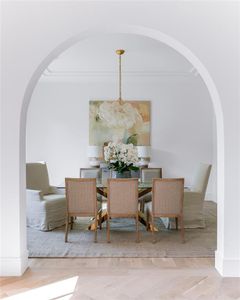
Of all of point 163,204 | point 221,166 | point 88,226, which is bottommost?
point 88,226

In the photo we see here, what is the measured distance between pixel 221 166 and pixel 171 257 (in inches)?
51.8

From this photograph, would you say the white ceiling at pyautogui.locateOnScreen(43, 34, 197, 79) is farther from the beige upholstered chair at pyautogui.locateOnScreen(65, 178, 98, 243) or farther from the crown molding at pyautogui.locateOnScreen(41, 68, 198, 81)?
the beige upholstered chair at pyautogui.locateOnScreen(65, 178, 98, 243)

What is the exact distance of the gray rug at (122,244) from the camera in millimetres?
3994

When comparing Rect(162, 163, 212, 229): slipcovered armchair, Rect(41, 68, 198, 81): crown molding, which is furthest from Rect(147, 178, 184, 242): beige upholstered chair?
Rect(41, 68, 198, 81): crown molding

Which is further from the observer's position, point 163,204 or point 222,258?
point 163,204

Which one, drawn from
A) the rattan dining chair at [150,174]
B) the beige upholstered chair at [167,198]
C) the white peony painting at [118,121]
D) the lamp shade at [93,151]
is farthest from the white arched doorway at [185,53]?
the white peony painting at [118,121]

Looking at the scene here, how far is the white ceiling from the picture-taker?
5.81 metres

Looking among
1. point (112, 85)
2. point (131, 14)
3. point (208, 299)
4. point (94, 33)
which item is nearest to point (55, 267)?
point (208, 299)

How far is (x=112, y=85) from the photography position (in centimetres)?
761

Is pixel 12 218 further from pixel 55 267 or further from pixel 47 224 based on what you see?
pixel 47 224

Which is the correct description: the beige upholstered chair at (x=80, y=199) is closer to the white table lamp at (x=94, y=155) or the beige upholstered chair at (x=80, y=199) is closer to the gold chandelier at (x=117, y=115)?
the white table lamp at (x=94, y=155)

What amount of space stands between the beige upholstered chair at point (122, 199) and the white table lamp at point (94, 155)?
9.23 feet

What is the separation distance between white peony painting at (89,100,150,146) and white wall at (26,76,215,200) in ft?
0.56

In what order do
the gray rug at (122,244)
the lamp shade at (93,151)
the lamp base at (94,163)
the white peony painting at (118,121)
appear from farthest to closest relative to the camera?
the white peony painting at (118,121)
the lamp base at (94,163)
the lamp shade at (93,151)
the gray rug at (122,244)
